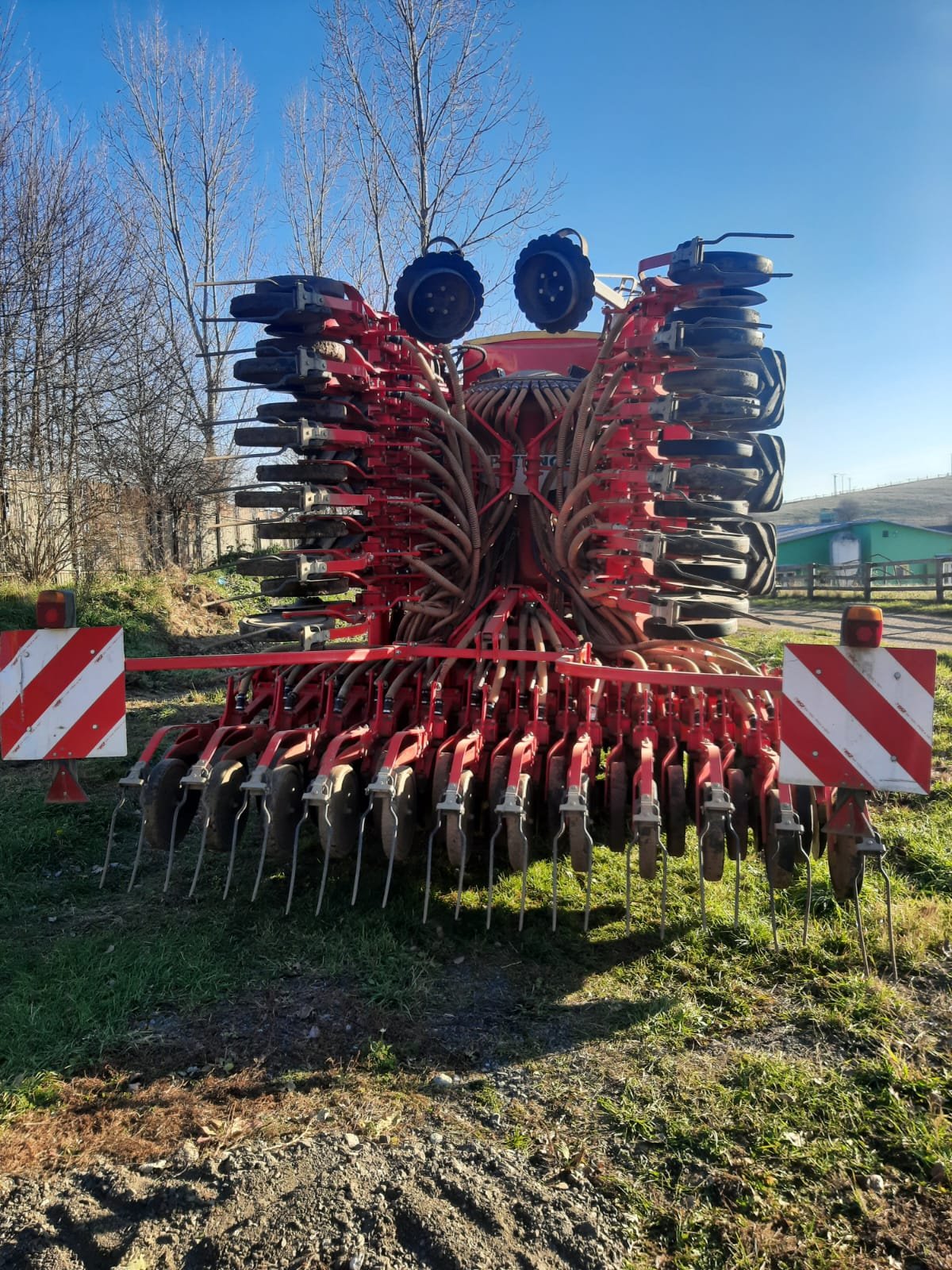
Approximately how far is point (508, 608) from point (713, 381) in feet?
4.69

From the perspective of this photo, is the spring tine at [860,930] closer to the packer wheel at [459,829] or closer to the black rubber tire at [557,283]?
the packer wheel at [459,829]

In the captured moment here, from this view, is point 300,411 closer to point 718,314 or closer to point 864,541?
point 718,314

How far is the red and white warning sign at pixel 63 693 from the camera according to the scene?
338cm

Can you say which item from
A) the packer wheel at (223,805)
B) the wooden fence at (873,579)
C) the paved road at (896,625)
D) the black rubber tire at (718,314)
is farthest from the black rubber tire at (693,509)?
the wooden fence at (873,579)

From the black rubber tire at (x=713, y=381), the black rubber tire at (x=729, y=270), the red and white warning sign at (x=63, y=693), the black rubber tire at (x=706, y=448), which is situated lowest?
the red and white warning sign at (x=63, y=693)

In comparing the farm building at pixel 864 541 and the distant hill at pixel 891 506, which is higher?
the distant hill at pixel 891 506

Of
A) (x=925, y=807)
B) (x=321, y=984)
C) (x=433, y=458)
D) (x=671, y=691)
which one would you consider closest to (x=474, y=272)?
(x=433, y=458)

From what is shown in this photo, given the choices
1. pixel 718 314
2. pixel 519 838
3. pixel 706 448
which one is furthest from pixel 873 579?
pixel 519 838

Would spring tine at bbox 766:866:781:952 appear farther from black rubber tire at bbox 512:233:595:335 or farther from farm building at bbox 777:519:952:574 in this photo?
farm building at bbox 777:519:952:574

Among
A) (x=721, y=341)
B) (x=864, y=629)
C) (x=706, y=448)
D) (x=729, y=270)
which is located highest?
(x=729, y=270)

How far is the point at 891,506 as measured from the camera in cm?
5406

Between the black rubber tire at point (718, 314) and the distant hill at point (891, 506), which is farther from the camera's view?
the distant hill at point (891, 506)

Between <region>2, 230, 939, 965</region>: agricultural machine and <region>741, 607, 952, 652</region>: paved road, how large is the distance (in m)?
5.85

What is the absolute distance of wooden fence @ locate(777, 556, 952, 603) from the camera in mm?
17859
